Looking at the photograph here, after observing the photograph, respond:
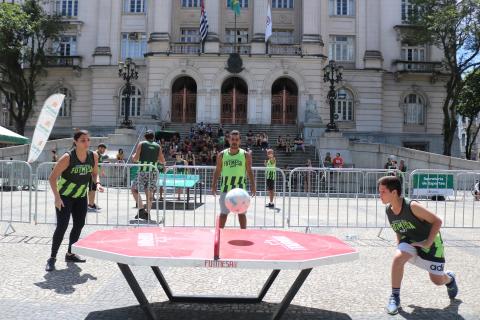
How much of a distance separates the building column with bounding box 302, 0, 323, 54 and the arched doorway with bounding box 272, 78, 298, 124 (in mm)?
2833

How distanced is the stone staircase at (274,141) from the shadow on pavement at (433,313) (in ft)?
71.9

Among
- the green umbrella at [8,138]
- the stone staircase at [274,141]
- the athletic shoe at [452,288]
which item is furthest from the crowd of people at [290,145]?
the athletic shoe at [452,288]

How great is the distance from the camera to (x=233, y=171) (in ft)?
27.5

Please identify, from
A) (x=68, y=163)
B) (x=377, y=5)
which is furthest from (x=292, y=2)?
(x=68, y=163)

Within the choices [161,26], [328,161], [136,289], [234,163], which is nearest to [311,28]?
[161,26]

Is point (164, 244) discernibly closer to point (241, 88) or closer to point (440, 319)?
point (440, 319)

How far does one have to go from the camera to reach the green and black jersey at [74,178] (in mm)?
6879

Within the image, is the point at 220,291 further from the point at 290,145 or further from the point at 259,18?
the point at 259,18

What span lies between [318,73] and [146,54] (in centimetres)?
1262

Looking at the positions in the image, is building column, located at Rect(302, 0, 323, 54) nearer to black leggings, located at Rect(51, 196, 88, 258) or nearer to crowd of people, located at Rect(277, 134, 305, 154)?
crowd of people, located at Rect(277, 134, 305, 154)

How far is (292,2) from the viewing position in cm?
3959

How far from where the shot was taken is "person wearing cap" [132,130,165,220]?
10359 mm

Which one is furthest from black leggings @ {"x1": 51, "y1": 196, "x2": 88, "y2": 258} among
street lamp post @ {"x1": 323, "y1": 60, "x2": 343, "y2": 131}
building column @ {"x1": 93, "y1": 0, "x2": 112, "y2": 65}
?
building column @ {"x1": 93, "y1": 0, "x2": 112, "y2": 65}

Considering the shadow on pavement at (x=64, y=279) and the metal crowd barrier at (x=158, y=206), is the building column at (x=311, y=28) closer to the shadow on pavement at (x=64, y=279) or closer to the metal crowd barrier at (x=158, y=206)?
the metal crowd barrier at (x=158, y=206)
